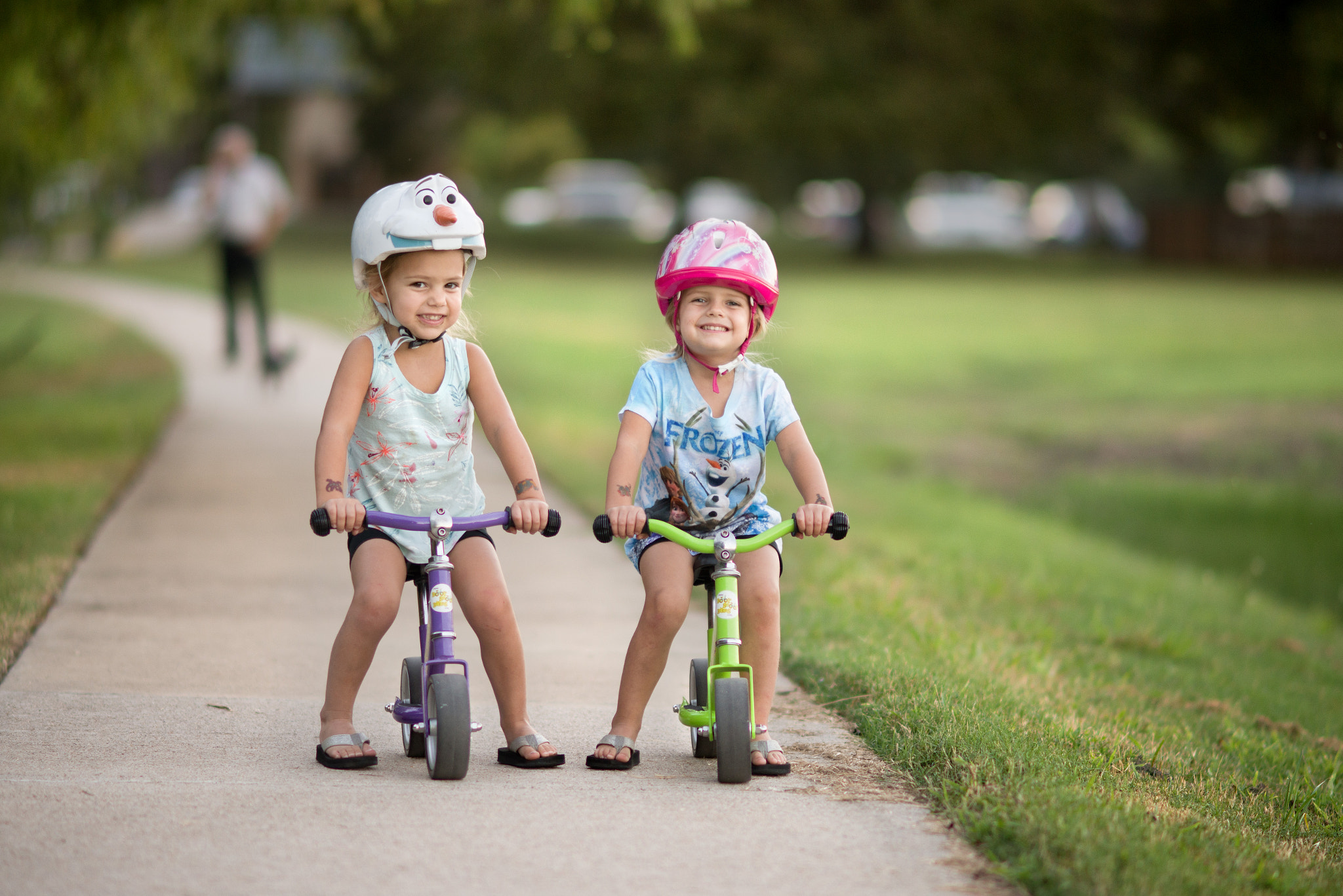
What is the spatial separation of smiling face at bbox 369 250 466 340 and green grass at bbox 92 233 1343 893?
1060 millimetres

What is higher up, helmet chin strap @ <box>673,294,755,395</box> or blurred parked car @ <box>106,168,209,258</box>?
blurred parked car @ <box>106,168,209,258</box>

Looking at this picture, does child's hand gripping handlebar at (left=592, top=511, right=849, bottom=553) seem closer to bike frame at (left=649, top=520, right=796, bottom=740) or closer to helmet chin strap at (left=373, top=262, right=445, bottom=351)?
bike frame at (left=649, top=520, right=796, bottom=740)

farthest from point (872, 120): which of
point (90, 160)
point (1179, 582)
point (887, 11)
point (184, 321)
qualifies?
point (1179, 582)

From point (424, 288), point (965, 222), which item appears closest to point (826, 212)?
point (965, 222)

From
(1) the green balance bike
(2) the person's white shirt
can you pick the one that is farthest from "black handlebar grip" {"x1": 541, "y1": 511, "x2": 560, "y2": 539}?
(2) the person's white shirt

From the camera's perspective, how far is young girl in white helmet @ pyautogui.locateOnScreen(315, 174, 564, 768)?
438 cm

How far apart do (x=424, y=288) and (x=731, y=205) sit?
51792mm

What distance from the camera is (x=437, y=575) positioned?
4.31m

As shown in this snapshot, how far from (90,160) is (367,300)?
879 cm

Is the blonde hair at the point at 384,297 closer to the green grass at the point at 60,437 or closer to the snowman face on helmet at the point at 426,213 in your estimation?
the snowman face on helmet at the point at 426,213

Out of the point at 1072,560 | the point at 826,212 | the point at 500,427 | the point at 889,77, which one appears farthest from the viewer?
the point at 826,212

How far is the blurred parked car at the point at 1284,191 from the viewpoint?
42594mm

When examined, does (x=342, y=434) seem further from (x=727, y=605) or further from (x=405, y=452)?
(x=727, y=605)

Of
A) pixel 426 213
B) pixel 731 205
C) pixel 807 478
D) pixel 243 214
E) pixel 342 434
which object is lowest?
pixel 807 478
